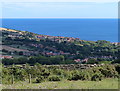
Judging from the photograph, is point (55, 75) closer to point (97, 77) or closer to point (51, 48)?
point (97, 77)

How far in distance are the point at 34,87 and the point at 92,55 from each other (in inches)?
646

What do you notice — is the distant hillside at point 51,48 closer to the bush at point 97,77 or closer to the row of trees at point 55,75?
the row of trees at point 55,75

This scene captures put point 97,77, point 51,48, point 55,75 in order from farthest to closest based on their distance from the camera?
point 51,48
point 55,75
point 97,77

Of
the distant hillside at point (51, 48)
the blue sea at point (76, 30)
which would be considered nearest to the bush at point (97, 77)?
the distant hillside at point (51, 48)

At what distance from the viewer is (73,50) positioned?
25250mm

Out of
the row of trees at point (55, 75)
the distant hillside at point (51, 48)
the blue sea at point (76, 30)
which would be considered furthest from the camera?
the blue sea at point (76, 30)

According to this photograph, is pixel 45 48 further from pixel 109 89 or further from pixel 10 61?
pixel 109 89

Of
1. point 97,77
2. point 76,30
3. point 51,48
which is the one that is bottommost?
point 97,77

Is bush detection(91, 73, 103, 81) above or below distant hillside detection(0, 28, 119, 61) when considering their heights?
below

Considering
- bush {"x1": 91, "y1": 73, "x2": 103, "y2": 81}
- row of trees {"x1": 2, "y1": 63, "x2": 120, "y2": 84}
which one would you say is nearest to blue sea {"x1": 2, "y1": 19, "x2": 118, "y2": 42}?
row of trees {"x1": 2, "y1": 63, "x2": 120, "y2": 84}

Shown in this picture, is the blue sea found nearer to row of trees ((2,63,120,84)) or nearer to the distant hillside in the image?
the distant hillside

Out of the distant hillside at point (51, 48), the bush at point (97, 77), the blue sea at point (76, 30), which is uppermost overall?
the blue sea at point (76, 30)

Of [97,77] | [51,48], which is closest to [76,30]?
[51,48]

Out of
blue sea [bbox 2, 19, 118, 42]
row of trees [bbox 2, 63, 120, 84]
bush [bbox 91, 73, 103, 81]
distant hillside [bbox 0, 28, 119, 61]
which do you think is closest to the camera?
bush [bbox 91, 73, 103, 81]
